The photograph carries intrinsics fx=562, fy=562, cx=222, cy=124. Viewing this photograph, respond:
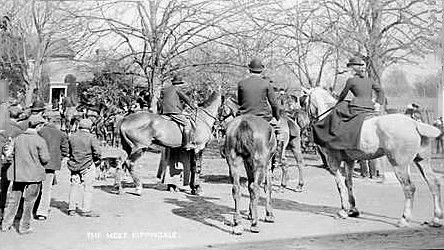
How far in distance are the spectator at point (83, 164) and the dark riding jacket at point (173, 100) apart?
188 centimetres

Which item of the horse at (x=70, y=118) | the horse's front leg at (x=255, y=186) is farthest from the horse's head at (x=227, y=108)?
the horse's front leg at (x=255, y=186)

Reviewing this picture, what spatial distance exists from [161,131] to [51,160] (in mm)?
2542

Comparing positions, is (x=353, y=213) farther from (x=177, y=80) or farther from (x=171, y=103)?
(x=171, y=103)

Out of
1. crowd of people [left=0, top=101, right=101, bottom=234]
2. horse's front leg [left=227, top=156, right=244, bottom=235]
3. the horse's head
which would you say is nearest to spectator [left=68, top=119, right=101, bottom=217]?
crowd of people [left=0, top=101, right=101, bottom=234]

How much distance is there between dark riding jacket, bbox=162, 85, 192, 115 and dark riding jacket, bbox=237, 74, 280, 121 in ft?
6.86

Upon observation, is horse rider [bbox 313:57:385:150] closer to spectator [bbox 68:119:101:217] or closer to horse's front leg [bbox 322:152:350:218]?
horse's front leg [bbox 322:152:350:218]

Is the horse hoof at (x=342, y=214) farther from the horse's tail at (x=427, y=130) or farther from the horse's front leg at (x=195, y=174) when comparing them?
the horse's front leg at (x=195, y=174)

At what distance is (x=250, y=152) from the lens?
6309mm

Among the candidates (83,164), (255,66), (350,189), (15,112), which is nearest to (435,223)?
(350,189)

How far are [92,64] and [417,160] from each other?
4.37 meters

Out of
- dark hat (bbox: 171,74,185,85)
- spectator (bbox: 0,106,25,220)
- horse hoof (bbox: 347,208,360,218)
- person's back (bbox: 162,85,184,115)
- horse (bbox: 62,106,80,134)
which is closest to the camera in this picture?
spectator (bbox: 0,106,25,220)

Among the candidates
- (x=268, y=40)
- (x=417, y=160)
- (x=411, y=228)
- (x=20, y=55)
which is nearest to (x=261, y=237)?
(x=411, y=228)

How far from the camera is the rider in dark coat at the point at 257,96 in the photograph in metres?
6.60

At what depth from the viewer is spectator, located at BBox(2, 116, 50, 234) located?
19.6ft
